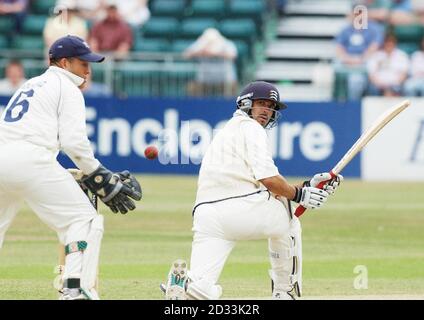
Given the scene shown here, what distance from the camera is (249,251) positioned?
560 inches

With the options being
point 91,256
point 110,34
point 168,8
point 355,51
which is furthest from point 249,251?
point 168,8

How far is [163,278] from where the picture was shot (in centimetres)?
1163

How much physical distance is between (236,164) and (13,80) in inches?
564

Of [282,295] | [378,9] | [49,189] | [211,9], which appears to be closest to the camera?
[49,189]

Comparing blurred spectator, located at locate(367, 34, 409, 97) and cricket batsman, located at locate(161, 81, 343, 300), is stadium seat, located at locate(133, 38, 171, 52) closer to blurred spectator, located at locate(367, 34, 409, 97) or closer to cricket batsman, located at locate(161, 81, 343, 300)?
blurred spectator, located at locate(367, 34, 409, 97)

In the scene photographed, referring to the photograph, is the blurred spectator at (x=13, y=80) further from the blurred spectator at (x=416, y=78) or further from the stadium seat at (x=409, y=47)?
the stadium seat at (x=409, y=47)

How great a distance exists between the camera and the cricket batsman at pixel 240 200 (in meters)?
8.98

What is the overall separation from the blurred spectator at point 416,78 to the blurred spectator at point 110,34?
5.30 meters

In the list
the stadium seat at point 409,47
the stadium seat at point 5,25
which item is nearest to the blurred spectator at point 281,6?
the stadium seat at point 409,47

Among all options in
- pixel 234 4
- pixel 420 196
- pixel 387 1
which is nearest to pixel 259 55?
pixel 234 4

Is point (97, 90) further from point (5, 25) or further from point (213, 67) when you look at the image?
point (5, 25)

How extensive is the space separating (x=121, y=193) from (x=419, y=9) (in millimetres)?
16728
